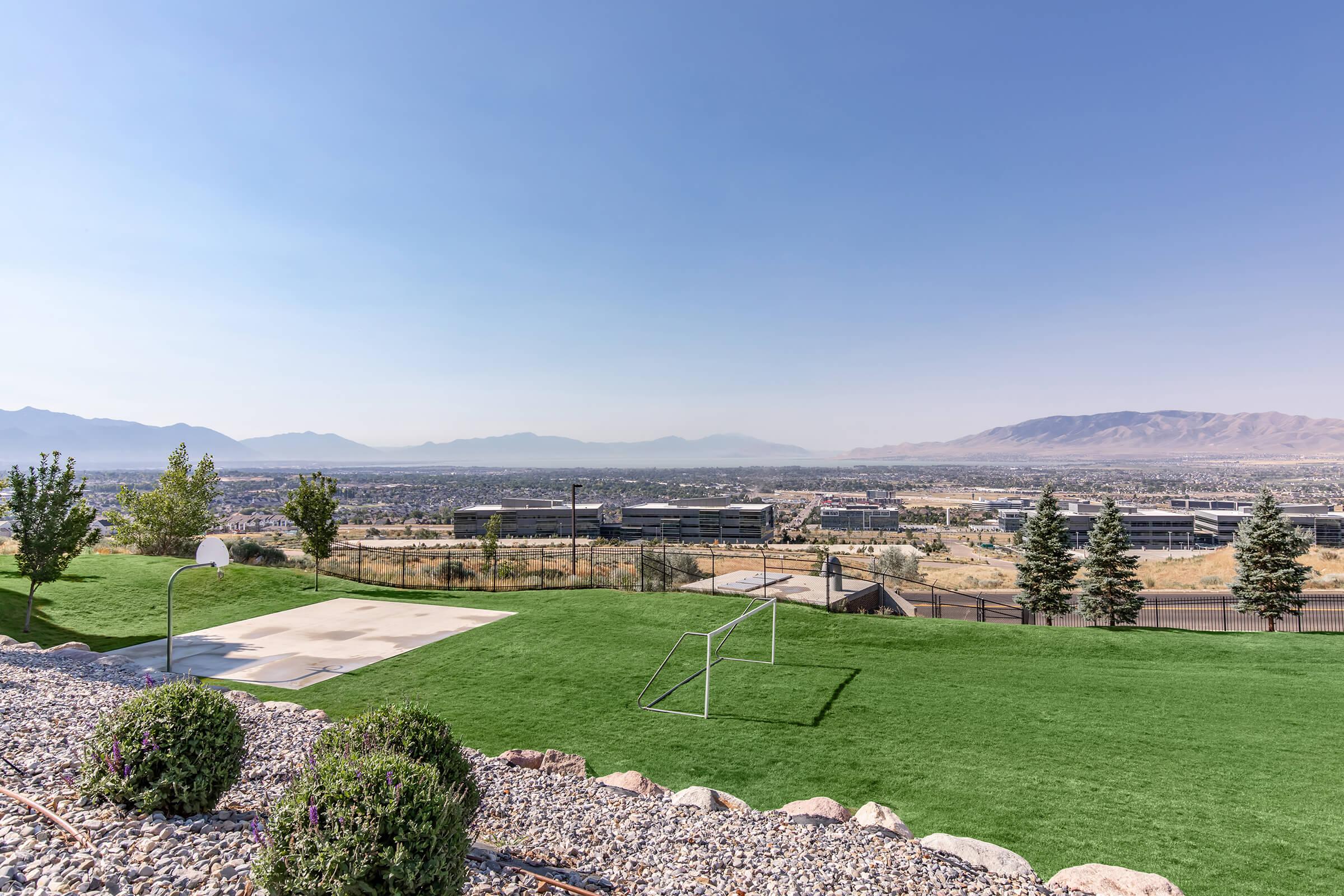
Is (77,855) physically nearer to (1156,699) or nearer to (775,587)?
(1156,699)

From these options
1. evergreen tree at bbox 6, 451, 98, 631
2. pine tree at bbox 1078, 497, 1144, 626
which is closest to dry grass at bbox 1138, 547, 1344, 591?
pine tree at bbox 1078, 497, 1144, 626

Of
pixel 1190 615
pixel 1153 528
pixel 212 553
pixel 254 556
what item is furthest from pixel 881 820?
pixel 1153 528

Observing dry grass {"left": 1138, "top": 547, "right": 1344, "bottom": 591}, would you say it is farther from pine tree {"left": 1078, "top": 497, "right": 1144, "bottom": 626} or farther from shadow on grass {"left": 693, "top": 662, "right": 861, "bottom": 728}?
shadow on grass {"left": 693, "top": 662, "right": 861, "bottom": 728}

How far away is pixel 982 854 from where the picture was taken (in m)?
4.30

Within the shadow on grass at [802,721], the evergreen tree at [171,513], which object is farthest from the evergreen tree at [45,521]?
the shadow on grass at [802,721]

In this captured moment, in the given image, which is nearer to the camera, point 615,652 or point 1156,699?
point 1156,699

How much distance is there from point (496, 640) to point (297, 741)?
559 centimetres

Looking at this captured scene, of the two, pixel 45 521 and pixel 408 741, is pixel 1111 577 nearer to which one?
pixel 408 741

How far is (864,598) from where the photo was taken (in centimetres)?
2089

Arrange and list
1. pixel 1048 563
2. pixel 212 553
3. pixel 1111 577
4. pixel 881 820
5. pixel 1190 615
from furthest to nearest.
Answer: pixel 1190 615
pixel 1048 563
pixel 1111 577
pixel 212 553
pixel 881 820

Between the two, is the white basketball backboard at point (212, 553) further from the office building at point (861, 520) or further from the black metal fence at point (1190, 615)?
the office building at point (861, 520)

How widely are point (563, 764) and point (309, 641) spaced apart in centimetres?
819

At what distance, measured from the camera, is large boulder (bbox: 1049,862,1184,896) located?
3.89 meters

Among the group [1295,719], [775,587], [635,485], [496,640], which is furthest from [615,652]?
[635,485]
